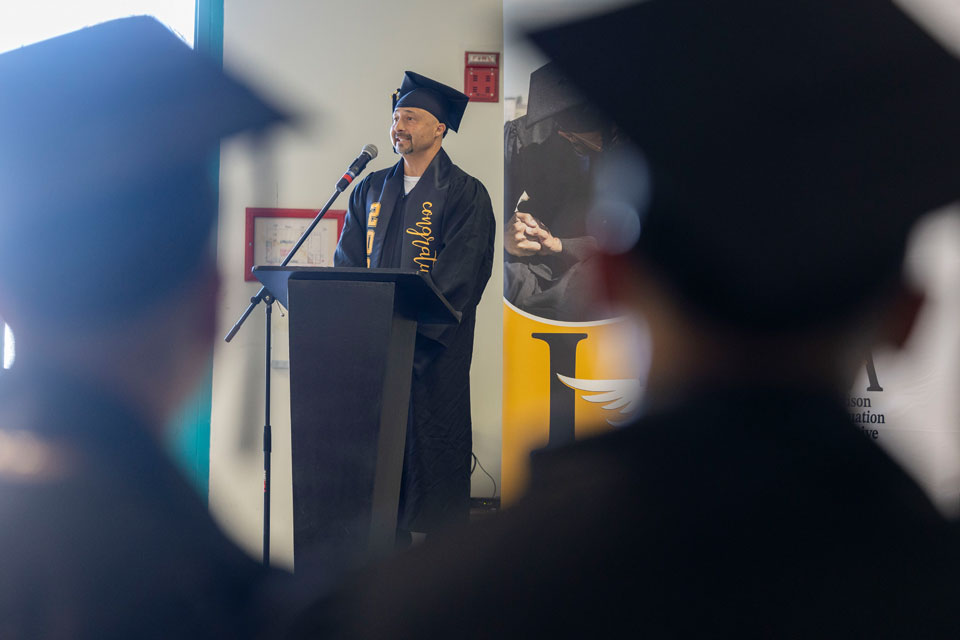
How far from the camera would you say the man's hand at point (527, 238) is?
2289 millimetres

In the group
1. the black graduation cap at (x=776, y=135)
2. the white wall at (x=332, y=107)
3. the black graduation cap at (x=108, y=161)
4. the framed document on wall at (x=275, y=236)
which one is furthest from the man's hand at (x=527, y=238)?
the black graduation cap at (x=108, y=161)

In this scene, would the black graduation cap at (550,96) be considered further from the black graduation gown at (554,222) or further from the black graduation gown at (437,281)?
the black graduation gown at (437,281)

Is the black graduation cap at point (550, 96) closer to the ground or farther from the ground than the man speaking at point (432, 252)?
farther from the ground

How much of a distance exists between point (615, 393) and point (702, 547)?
0.62 metres

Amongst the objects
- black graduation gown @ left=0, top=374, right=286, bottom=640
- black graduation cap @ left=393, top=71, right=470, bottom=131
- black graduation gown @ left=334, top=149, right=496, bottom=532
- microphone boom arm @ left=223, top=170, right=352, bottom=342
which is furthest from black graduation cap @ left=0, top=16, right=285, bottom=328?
black graduation gown @ left=334, top=149, right=496, bottom=532

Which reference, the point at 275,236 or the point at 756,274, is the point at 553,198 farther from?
the point at 275,236

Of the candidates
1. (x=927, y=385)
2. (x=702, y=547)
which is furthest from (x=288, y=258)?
(x=927, y=385)

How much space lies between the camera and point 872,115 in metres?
2.16

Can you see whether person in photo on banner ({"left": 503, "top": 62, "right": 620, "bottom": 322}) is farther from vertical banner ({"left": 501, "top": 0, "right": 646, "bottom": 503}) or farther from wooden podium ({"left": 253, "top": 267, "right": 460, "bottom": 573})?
wooden podium ({"left": 253, "top": 267, "right": 460, "bottom": 573})

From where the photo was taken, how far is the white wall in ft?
7.89

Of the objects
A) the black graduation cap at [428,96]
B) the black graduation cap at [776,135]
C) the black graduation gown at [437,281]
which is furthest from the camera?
the black graduation cap at [776,135]

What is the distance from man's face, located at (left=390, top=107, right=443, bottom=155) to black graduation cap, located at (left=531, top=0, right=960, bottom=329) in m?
0.84

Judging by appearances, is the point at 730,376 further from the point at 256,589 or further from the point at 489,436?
the point at 256,589

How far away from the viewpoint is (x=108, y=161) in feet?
8.10
